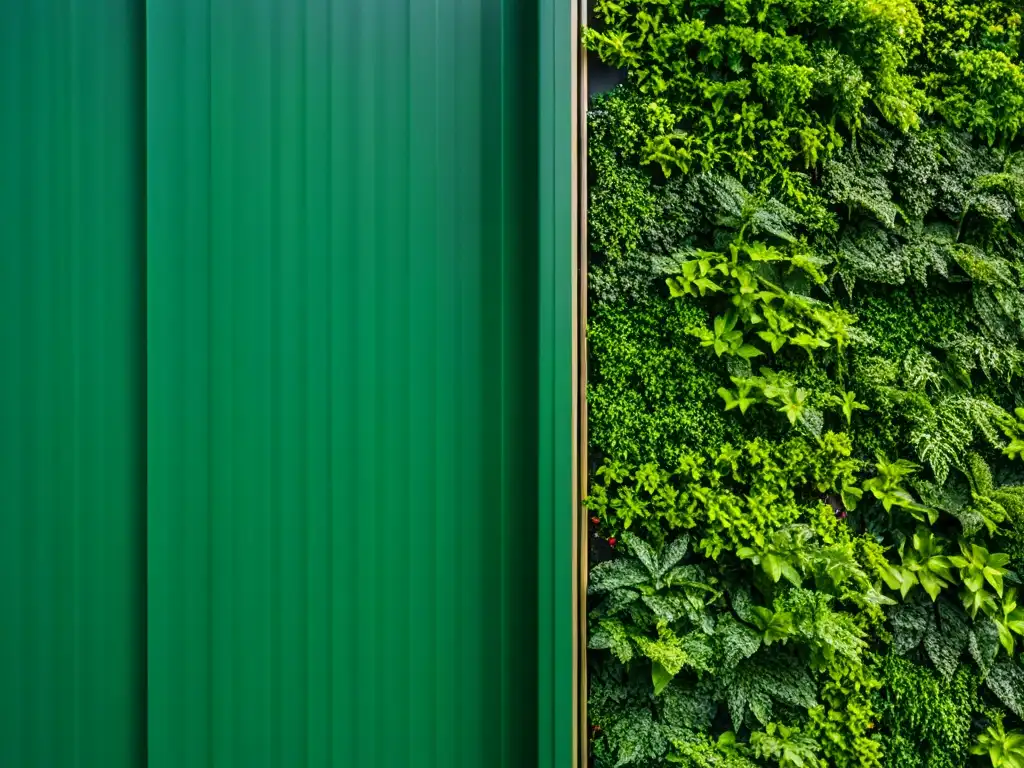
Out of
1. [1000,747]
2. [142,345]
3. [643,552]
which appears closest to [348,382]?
[142,345]

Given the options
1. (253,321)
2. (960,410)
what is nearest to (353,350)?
(253,321)

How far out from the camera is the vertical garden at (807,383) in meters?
1.19

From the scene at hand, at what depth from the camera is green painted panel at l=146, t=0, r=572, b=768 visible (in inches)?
48.4

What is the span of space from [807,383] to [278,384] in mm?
1021

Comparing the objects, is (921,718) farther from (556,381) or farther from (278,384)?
(278,384)

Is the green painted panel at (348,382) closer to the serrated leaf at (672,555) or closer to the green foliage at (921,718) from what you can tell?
the serrated leaf at (672,555)

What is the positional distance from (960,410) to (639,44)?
938 millimetres

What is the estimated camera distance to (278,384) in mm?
1245

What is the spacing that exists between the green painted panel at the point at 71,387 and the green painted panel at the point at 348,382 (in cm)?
9

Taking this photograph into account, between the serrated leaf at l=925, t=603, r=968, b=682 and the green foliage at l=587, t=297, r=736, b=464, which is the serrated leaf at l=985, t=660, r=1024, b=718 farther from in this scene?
the green foliage at l=587, t=297, r=736, b=464

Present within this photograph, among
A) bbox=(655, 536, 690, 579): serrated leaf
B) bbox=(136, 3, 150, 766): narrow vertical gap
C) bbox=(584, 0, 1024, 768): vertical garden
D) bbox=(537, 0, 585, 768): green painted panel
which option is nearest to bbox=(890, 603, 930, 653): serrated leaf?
bbox=(584, 0, 1024, 768): vertical garden

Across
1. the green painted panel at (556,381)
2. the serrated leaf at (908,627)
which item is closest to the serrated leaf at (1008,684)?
the serrated leaf at (908,627)

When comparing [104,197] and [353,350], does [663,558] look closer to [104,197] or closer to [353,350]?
[353,350]

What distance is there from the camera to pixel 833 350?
1240 mm
